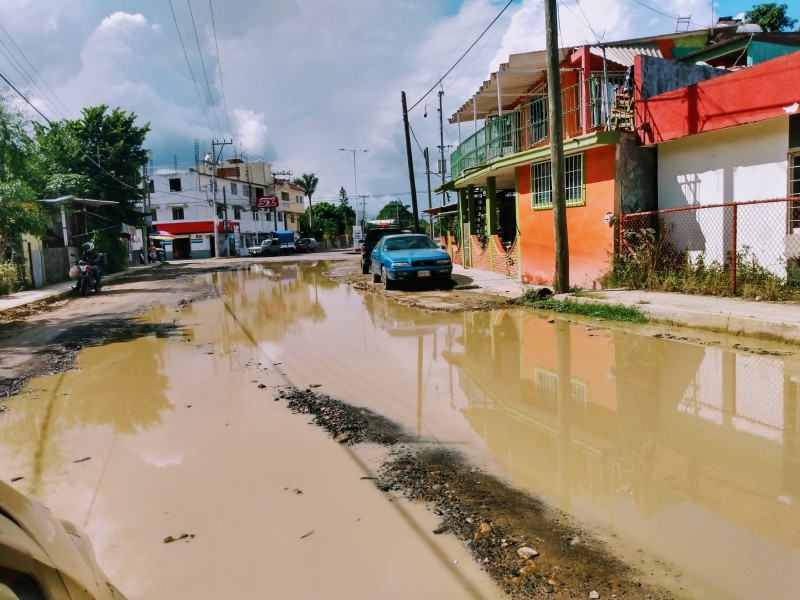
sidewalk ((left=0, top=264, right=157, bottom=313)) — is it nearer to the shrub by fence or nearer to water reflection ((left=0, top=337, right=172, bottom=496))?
water reflection ((left=0, top=337, right=172, bottom=496))

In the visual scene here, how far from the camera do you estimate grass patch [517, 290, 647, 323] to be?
10102 millimetres

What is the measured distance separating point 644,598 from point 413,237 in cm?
1594

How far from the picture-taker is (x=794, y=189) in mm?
10672

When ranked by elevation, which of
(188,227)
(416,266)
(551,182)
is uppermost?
(188,227)

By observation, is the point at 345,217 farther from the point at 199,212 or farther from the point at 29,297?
the point at 29,297

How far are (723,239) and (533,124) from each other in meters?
7.15

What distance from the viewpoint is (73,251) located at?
28281 mm

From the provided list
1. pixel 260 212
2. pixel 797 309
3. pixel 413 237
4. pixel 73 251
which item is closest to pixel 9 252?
pixel 73 251

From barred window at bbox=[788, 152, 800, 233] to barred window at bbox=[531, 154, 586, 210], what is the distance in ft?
14.2

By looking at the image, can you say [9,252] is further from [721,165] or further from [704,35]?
[704,35]

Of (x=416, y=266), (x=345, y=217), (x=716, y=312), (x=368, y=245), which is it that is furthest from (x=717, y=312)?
(x=345, y=217)

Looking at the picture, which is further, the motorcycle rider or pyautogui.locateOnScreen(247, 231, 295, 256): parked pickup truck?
pyautogui.locateOnScreen(247, 231, 295, 256): parked pickup truck

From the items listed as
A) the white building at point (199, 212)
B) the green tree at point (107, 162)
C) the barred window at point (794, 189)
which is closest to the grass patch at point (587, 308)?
the barred window at point (794, 189)

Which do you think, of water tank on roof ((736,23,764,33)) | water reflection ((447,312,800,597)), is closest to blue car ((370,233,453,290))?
water reflection ((447,312,800,597))
